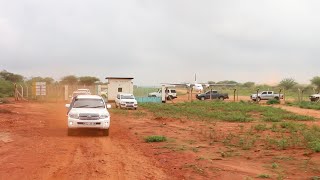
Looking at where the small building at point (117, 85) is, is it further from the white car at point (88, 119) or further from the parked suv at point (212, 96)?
the white car at point (88, 119)

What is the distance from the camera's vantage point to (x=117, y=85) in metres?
56.4

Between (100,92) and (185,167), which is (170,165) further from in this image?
(100,92)

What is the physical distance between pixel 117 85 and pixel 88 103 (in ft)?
119

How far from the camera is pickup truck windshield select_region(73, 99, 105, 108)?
19891 millimetres

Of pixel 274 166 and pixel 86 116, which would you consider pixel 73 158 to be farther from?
pixel 86 116

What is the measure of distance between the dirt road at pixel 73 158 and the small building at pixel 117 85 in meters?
36.8

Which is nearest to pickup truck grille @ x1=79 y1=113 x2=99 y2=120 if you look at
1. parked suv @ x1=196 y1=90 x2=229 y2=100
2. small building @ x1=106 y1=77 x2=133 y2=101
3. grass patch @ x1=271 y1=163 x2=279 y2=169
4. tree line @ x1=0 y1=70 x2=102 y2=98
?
grass patch @ x1=271 y1=163 x2=279 y2=169

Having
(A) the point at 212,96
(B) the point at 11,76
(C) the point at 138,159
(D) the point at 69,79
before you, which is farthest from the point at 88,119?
(D) the point at 69,79

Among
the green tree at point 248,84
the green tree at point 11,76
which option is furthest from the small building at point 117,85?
the green tree at point 248,84

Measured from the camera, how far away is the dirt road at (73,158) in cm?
1000

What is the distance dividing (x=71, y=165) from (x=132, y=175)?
1.97m

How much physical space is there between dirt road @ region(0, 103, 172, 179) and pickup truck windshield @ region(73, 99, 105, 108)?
146cm

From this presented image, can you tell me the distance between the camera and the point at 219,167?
449 inches

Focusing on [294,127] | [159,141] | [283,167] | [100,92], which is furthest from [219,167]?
[100,92]
